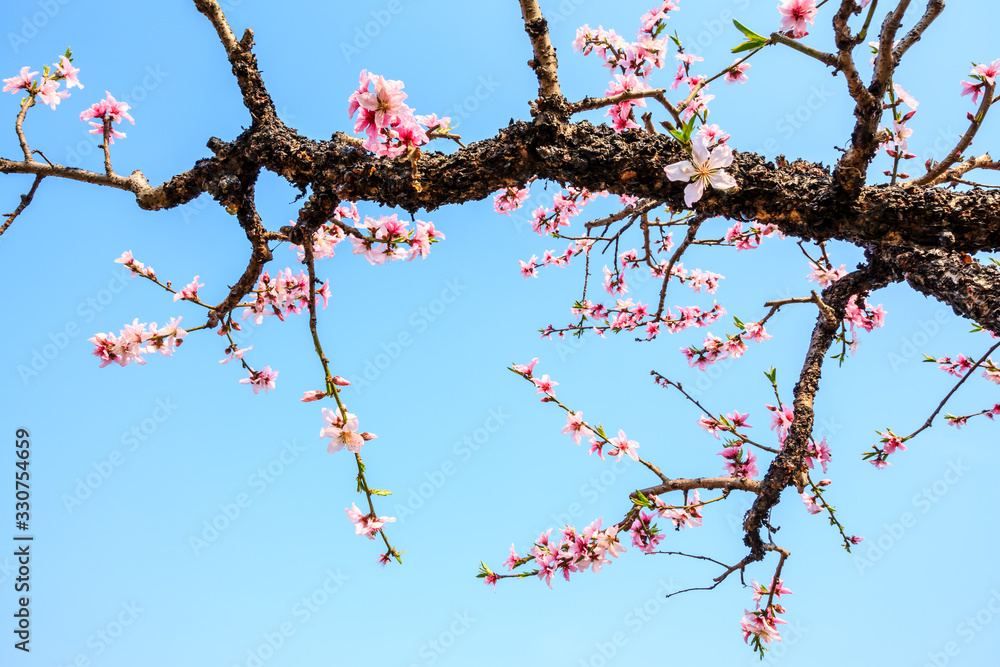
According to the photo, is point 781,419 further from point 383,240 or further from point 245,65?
point 245,65

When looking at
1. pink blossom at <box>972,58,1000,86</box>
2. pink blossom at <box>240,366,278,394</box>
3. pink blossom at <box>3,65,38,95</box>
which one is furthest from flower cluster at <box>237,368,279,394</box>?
pink blossom at <box>972,58,1000,86</box>

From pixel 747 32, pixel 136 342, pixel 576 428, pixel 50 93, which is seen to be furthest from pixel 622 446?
pixel 50 93

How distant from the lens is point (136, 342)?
2100 mm

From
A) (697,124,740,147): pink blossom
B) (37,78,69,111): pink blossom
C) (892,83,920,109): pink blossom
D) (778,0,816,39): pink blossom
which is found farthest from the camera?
(697,124,740,147): pink blossom

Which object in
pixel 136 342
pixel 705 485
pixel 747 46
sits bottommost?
pixel 136 342

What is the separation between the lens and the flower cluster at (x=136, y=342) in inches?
82.2

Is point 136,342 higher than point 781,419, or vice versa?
point 781,419

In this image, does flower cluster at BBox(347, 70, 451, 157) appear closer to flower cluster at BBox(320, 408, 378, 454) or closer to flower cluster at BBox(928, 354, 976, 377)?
flower cluster at BBox(320, 408, 378, 454)

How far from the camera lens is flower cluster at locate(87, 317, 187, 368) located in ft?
6.85

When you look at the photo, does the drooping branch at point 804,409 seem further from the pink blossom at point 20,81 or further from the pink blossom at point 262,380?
the pink blossom at point 20,81

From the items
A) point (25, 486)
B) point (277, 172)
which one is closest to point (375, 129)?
point (277, 172)

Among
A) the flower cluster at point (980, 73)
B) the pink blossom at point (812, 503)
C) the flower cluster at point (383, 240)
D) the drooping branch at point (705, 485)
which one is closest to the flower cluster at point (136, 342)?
the flower cluster at point (383, 240)

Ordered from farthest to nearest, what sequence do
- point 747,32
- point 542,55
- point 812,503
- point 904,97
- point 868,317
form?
point 868,317
point 812,503
point 904,97
point 542,55
point 747,32

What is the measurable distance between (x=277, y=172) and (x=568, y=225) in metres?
2.44
